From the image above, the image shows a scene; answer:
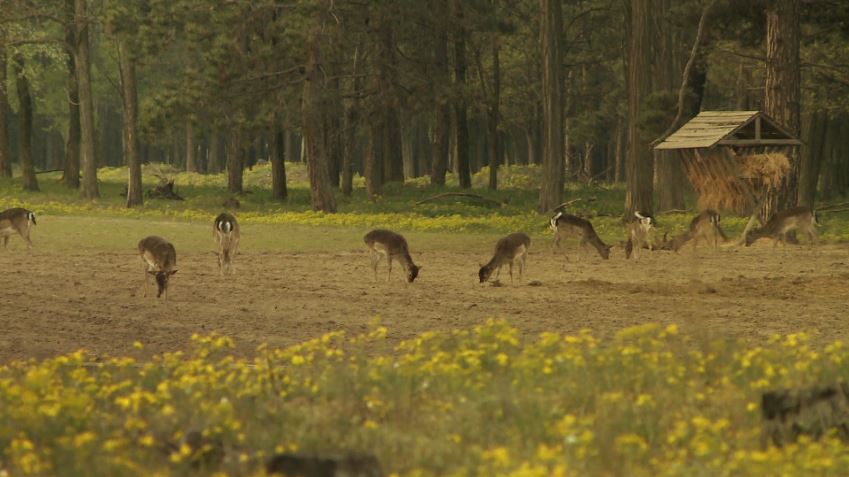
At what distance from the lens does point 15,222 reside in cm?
3097

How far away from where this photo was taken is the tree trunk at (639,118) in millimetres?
39812

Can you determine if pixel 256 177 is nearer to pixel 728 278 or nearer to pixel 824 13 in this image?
pixel 824 13

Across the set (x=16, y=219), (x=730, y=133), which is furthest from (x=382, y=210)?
(x=730, y=133)

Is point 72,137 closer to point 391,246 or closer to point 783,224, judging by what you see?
point 783,224

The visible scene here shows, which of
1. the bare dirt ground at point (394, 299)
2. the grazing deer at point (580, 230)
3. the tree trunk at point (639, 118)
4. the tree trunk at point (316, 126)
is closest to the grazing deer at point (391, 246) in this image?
the bare dirt ground at point (394, 299)

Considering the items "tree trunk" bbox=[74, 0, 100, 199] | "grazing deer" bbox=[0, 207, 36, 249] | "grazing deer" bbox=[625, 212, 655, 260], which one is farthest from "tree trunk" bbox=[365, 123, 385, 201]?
"grazing deer" bbox=[625, 212, 655, 260]

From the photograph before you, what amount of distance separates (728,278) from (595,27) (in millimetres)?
48721

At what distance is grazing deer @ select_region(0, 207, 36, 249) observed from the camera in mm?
30695

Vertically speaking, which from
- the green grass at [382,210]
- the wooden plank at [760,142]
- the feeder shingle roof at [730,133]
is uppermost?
the feeder shingle roof at [730,133]

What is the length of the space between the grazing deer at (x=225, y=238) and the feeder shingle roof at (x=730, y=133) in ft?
29.4

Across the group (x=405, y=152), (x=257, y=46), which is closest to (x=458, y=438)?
(x=257, y=46)

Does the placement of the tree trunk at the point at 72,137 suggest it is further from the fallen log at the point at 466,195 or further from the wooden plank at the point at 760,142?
the wooden plank at the point at 760,142

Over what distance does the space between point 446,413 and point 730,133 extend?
60.7 feet

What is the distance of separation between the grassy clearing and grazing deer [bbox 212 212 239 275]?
1140 centimetres
